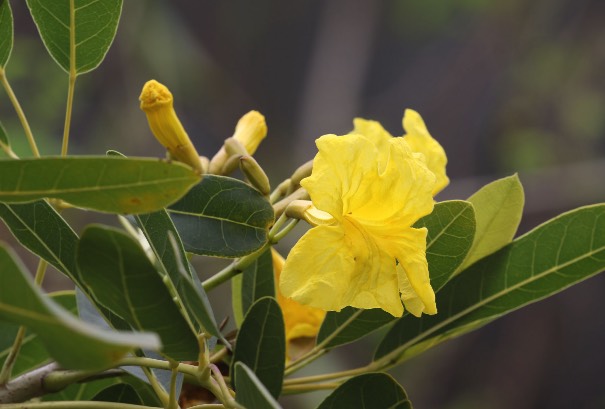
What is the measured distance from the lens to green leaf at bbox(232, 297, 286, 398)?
0.77 m

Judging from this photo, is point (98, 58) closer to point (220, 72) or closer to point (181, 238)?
point (181, 238)

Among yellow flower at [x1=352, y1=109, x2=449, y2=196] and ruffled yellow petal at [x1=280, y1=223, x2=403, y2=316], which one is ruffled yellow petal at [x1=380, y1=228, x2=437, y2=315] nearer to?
ruffled yellow petal at [x1=280, y1=223, x2=403, y2=316]

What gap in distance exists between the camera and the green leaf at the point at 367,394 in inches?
30.3

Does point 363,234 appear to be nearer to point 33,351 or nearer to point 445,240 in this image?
point 445,240

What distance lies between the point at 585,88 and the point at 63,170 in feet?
15.4

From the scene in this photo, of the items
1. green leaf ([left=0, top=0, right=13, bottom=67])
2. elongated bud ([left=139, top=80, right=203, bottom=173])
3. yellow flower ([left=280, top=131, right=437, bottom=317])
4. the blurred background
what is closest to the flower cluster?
yellow flower ([left=280, top=131, right=437, bottom=317])

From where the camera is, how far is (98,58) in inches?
35.4

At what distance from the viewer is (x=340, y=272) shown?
0.75m

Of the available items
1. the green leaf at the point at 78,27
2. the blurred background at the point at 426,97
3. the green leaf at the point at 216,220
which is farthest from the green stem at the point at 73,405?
the blurred background at the point at 426,97

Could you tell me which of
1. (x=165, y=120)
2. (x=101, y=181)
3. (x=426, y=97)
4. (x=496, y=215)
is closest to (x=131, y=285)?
(x=101, y=181)

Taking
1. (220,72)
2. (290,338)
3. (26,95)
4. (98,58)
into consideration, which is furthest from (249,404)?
(220,72)

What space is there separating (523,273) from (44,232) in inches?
19.7

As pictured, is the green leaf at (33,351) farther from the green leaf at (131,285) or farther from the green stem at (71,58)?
the green leaf at (131,285)

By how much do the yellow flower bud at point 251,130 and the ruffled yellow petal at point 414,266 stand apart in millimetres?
302
